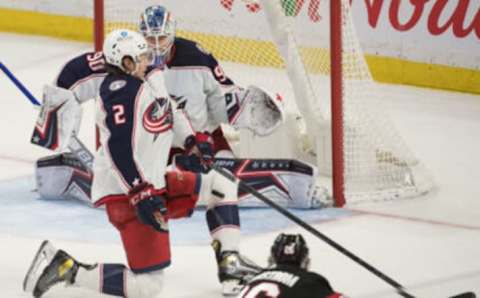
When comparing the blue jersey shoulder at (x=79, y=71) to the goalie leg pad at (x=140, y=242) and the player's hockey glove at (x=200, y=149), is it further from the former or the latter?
the goalie leg pad at (x=140, y=242)

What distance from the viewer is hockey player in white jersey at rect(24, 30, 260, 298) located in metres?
5.92

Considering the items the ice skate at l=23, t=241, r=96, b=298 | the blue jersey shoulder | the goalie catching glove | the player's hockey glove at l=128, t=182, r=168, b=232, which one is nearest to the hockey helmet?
the player's hockey glove at l=128, t=182, r=168, b=232

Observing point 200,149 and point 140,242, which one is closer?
point 140,242

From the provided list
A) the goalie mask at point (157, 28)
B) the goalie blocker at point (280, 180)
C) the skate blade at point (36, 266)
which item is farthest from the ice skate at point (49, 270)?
the goalie blocker at point (280, 180)

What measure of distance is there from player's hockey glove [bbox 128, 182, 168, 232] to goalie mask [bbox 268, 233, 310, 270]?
1.35 meters

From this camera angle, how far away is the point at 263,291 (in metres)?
4.40

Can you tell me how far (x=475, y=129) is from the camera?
379 inches

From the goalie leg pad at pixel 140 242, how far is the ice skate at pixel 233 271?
16.0 inches

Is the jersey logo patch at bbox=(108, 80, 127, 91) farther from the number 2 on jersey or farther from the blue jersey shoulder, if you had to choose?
the blue jersey shoulder

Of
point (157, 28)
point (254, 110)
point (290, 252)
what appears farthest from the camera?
point (254, 110)

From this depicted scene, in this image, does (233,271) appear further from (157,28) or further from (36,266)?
(157,28)

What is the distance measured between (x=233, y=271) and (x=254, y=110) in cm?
151

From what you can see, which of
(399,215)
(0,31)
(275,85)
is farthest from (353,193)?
(0,31)

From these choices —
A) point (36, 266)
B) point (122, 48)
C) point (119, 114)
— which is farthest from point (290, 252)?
point (36, 266)
